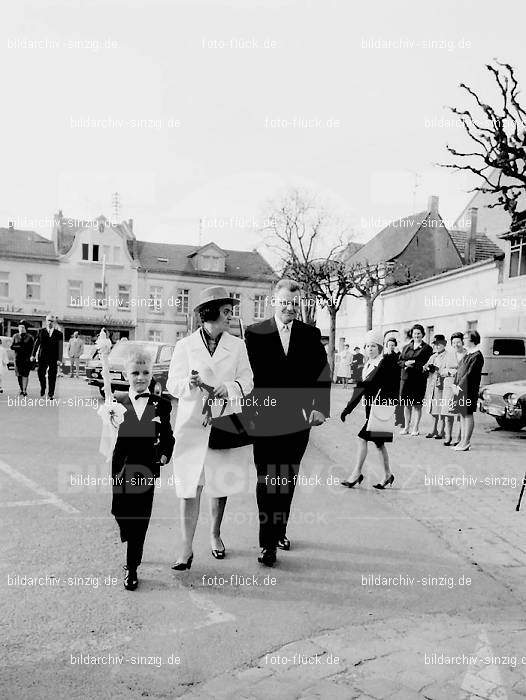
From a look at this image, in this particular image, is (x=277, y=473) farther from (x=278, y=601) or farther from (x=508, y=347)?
(x=508, y=347)

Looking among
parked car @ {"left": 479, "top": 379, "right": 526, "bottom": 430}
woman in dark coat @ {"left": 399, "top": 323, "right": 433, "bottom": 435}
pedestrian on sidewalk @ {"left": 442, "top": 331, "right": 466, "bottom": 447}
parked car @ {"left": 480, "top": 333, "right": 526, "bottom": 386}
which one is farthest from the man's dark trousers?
parked car @ {"left": 480, "top": 333, "right": 526, "bottom": 386}

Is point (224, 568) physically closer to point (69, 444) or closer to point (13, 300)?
point (69, 444)

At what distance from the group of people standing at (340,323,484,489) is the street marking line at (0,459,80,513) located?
2.82 metres

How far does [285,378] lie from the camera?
15.9ft

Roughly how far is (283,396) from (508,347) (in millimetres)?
14337

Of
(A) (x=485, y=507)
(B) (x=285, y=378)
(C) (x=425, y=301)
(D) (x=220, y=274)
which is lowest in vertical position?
(A) (x=485, y=507)

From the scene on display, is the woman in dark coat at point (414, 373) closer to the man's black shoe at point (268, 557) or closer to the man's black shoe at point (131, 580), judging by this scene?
the man's black shoe at point (268, 557)

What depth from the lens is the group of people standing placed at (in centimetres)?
691

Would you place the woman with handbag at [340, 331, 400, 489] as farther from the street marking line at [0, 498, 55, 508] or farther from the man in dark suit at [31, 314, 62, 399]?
the man in dark suit at [31, 314, 62, 399]

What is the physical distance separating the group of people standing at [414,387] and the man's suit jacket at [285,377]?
181 cm

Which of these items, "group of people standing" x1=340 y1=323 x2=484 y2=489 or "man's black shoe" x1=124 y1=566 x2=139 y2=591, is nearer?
"man's black shoe" x1=124 y1=566 x2=139 y2=591

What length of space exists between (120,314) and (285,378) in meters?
46.4

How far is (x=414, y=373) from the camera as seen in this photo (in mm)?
11148

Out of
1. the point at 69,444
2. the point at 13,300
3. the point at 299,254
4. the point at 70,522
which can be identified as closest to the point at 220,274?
the point at 299,254
